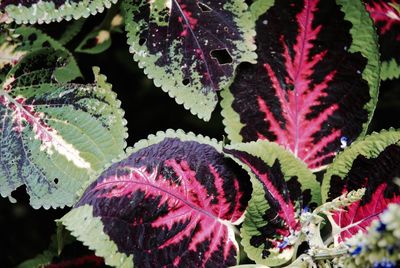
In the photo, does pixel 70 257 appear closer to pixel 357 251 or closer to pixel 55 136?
pixel 55 136

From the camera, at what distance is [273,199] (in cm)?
75

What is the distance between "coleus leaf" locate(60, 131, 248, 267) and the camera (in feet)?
2.21

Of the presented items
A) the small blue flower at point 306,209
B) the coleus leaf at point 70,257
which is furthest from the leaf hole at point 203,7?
the coleus leaf at point 70,257

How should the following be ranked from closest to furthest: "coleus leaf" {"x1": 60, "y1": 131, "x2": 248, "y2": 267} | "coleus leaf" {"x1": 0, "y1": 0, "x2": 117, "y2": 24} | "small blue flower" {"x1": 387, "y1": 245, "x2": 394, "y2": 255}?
"small blue flower" {"x1": 387, "y1": 245, "x2": 394, "y2": 255} → "coleus leaf" {"x1": 60, "y1": 131, "x2": 248, "y2": 267} → "coleus leaf" {"x1": 0, "y1": 0, "x2": 117, "y2": 24}

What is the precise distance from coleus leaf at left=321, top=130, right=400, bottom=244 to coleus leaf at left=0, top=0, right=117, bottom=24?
1.34 feet

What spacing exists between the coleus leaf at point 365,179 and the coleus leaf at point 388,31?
25cm

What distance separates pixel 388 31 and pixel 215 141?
1.40 ft

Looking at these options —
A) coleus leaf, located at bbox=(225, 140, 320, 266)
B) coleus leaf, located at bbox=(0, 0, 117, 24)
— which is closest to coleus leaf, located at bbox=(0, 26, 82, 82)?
coleus leaf, located at bbox=(0, 0, 117, 24)

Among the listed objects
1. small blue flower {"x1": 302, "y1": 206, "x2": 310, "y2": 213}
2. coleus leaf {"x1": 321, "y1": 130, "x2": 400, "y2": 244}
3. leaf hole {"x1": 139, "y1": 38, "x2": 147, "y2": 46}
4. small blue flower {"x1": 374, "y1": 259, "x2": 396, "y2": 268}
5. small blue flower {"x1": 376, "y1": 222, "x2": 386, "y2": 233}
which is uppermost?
small blue flower {"x1": 376, "y1": 222, "x2": 386, "y2": 233}

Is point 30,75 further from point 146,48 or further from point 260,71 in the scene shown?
point 260,71

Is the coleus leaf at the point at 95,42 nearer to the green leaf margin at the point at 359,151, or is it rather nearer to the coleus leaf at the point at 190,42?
the coleus leaf at the point at 190,42

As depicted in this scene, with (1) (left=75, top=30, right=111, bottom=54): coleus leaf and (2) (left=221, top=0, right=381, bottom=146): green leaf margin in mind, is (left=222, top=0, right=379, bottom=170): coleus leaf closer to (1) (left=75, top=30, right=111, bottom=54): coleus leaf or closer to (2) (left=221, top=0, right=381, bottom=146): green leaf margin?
(2) (left=221, top=0, right=381, bottom=146): green leaf margin

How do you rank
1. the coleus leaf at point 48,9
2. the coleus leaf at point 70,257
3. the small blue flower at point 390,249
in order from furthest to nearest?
the coleus leaf at point 70,257 < the coleus leaf at point 48,9 < the small blue flower at point 390,249

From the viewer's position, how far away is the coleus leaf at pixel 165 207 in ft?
2.21
